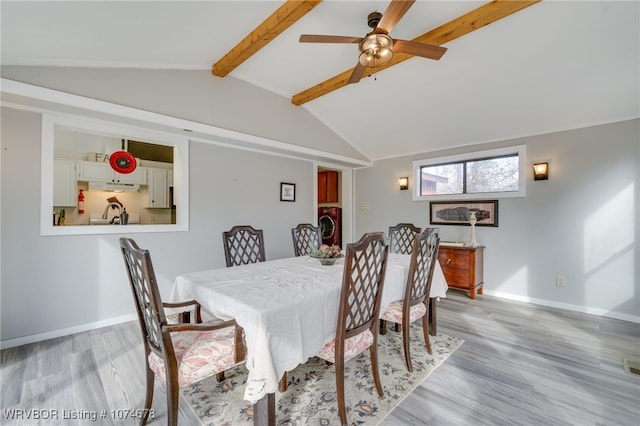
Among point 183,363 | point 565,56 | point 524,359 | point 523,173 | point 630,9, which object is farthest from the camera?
point 523,173

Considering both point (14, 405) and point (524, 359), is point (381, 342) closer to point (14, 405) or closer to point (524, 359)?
point (524, 359)

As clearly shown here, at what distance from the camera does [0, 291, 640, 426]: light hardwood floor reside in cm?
177

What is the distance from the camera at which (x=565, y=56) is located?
9.09 ft

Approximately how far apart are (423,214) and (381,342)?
283cm

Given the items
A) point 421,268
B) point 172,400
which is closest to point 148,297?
point 172,400

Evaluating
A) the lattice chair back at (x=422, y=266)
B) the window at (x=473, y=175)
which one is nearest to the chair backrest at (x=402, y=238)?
the lattice chair back at (x=422, y=266)

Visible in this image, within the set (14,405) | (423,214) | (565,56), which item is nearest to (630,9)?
(565,56)

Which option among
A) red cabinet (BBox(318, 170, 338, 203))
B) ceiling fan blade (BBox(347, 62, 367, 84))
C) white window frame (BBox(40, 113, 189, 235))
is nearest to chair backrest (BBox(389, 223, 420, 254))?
ceiling fan blade (BBox(347, 62, 367, 84))

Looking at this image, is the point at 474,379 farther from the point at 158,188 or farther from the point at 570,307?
the point at 158,188

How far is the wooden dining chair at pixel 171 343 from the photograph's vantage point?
55.1 inches

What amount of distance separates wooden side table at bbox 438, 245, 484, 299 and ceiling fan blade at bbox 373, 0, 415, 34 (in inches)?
125

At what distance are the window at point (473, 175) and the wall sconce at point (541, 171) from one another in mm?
155

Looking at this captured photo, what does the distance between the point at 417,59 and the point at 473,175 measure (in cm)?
222

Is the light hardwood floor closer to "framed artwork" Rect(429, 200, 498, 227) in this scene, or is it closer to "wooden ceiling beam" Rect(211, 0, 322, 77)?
"framed artwork" Rect(429, 200, 498, 227)
